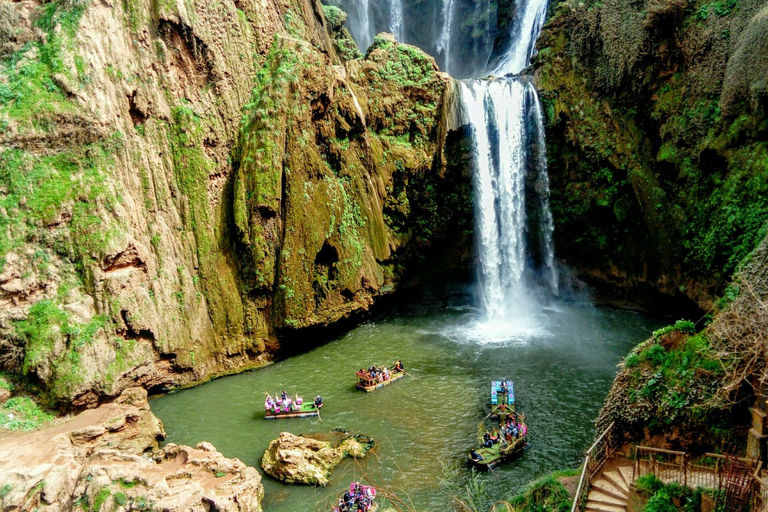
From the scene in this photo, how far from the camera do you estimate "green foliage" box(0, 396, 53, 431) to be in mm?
16375

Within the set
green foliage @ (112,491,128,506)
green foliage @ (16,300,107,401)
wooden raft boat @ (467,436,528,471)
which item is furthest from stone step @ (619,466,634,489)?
green foliage @ (16,300,107,401)

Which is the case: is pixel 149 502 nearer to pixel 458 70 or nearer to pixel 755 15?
pixel 755 15

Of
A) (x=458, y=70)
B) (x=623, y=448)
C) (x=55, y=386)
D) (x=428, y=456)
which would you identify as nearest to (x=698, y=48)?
(x=623, y=448)

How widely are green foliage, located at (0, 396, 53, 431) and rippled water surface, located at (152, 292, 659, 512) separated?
4.16 meters

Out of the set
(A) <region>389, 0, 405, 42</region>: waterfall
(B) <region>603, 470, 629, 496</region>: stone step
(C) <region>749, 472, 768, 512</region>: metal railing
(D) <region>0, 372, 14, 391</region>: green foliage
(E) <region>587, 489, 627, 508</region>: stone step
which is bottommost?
(E) <region>587, 489, 627, 508</region>: stone step

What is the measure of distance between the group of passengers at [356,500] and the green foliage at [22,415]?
1118 cm

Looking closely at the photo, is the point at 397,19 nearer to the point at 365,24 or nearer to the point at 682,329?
the point at 365,24

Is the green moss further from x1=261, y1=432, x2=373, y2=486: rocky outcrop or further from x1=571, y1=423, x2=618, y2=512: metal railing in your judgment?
x1=571, y1=423, x2=618, y2=512: metal railing

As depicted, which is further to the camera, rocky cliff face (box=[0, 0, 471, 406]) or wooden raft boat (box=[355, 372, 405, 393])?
wooden raft boat (box=[355, 372, 405, 393])

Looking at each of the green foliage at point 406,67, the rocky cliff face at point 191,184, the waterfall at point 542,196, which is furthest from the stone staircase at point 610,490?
the green foliage at point 406,67

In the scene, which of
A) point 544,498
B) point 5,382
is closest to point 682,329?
point 544,498

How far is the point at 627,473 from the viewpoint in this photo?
1159cm

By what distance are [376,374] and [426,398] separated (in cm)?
265

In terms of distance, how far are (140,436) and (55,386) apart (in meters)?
3.64
